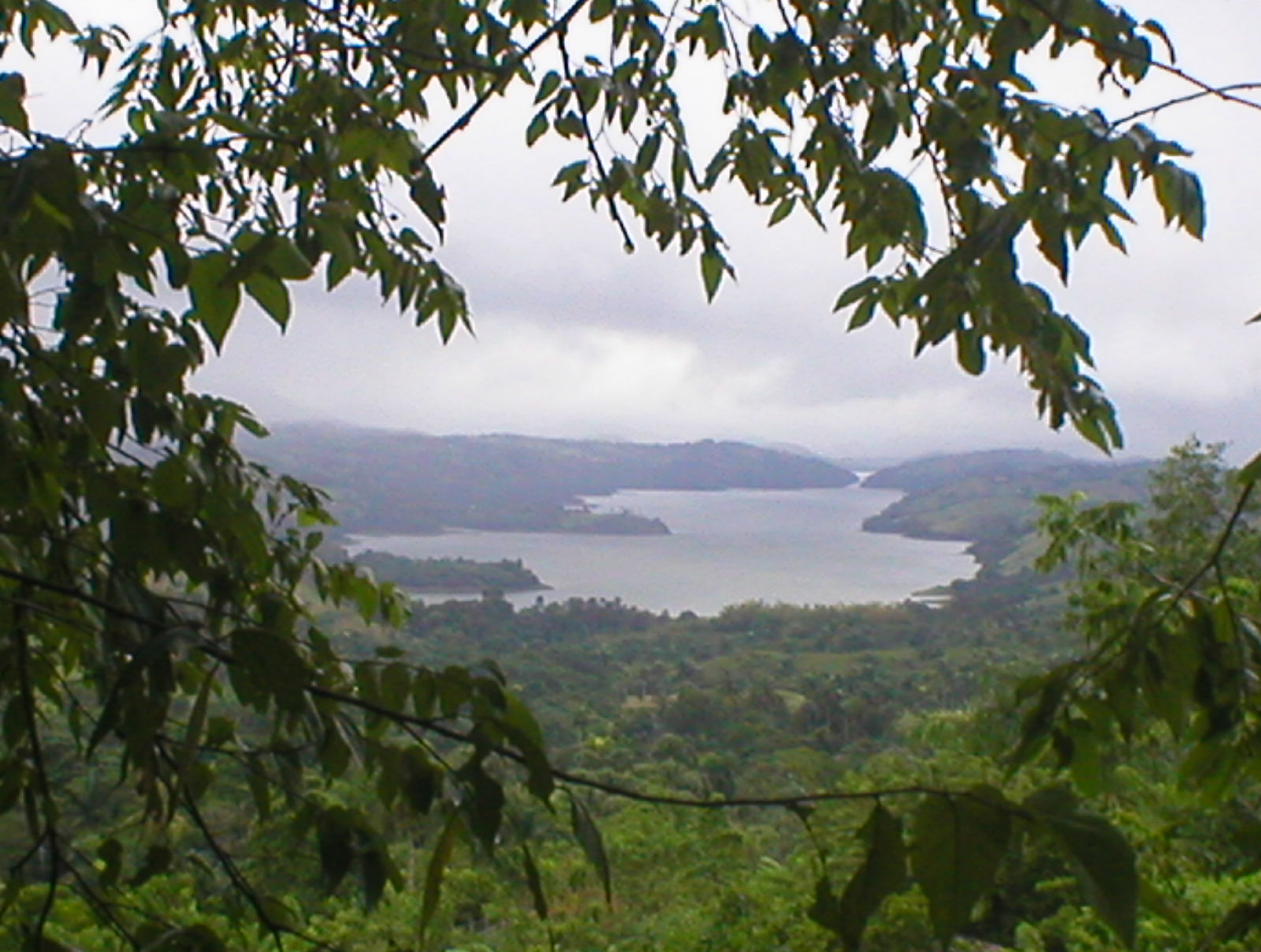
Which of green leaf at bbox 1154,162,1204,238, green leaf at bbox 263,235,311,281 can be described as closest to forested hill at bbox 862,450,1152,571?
green leaf at bbox 1154,162,1204,238

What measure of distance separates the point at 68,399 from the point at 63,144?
1.55ft

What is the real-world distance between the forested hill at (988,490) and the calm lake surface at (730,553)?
42cm

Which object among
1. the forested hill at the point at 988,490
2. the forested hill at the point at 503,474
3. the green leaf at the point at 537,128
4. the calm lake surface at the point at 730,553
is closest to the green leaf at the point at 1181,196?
the green leaf at the point at 537,128

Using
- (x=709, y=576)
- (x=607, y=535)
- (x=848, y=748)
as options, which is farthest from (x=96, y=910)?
(x=607, y=535)

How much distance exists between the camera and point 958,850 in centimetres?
50

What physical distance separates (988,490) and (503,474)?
568 centimetres

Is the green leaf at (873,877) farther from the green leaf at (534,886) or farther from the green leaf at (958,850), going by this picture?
the green leaf at (534,886)

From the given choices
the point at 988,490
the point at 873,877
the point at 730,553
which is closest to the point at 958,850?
the point at 873,877

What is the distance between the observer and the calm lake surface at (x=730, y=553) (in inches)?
428

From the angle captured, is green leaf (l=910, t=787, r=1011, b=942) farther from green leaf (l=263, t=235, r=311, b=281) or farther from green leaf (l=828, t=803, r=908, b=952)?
green leaf (l=263, t=235, r=311, b=281)

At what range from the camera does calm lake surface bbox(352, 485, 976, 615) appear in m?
10.9

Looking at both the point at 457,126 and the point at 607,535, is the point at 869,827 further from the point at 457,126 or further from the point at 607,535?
the point at 607,535

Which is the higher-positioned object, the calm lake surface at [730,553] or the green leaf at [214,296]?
the green leaf at [214,296]

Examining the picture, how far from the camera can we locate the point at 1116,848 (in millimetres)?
480
